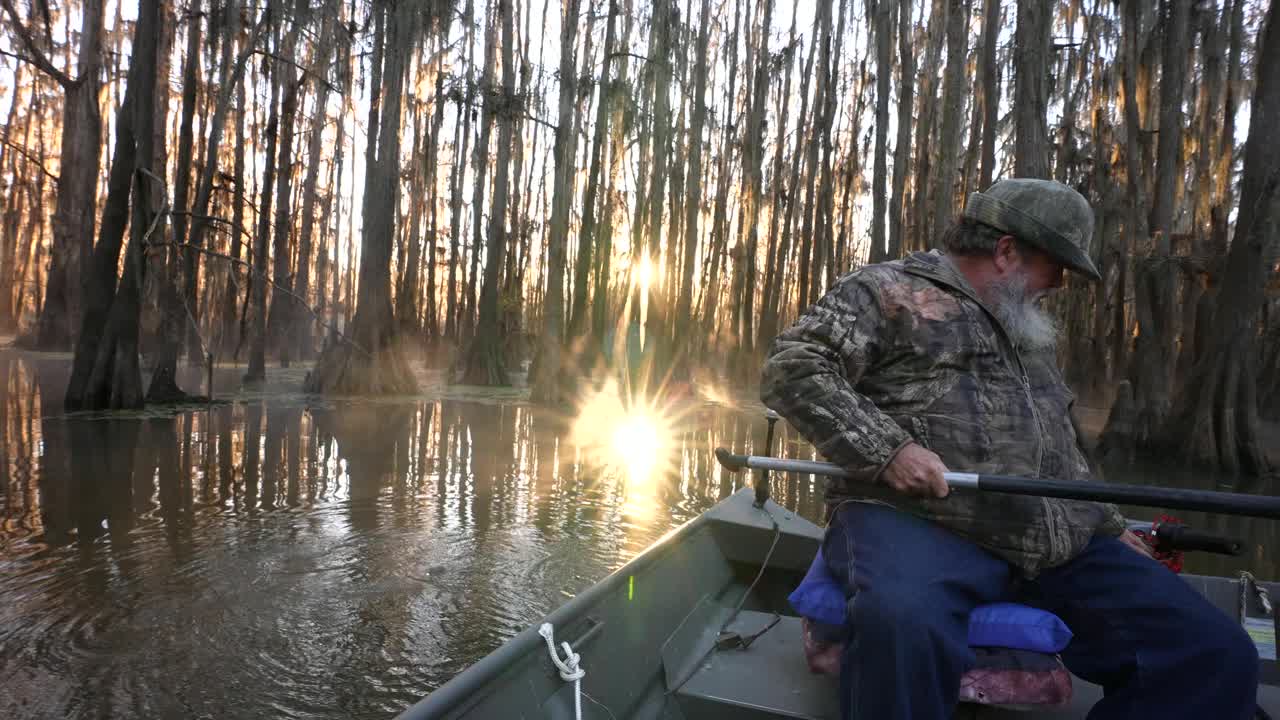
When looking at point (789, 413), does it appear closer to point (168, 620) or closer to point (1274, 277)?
point (168, 620)

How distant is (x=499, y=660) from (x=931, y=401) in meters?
1.24

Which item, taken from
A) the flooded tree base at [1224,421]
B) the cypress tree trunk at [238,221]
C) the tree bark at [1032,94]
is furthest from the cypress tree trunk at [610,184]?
the flooded tree base at [1224,421]

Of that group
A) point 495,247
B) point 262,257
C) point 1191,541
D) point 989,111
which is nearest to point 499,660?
point 1191,541

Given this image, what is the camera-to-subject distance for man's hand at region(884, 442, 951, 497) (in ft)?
5.91

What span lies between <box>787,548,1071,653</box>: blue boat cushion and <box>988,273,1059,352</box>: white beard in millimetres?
710

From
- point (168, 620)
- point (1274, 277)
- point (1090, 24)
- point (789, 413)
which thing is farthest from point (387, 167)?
point (1090, 24)

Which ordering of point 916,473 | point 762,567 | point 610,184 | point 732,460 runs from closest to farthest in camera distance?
1. point 916,473
2. point 732,460
3. point 762,567
4. point 610,184

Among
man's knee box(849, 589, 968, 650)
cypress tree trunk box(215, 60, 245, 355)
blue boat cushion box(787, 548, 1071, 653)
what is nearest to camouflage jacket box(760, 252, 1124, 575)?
blue boat cushion box(787, 548, 1071, 653)

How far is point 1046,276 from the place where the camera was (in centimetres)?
216

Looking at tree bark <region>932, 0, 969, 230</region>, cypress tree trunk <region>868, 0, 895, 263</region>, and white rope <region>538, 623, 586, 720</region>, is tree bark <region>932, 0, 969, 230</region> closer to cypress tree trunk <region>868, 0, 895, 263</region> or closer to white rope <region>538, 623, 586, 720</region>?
cypress tree trunk <region>868, 0, 895, 263</region>

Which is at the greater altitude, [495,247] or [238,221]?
[238,221]

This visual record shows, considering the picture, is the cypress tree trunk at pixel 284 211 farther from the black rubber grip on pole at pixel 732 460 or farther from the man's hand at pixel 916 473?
the man's hand at pixel 916 473

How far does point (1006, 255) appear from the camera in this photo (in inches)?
84.7

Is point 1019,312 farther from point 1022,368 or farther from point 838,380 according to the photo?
point 838,380
